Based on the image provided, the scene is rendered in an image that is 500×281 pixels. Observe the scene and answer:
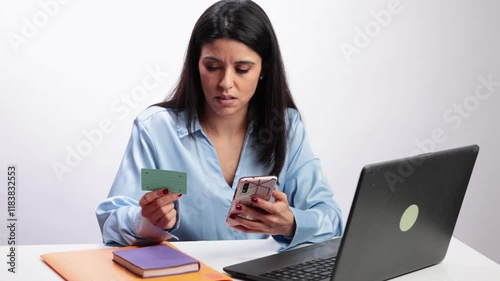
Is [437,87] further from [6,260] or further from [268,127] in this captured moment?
[6,260]

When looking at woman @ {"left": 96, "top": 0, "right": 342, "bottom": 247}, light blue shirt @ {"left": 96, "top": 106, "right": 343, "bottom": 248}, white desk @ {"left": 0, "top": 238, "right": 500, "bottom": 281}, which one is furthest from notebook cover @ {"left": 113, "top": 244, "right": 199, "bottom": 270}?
light blue shirt @ {"left": 96, "top": 106, "right": 343, "bottom": 248}

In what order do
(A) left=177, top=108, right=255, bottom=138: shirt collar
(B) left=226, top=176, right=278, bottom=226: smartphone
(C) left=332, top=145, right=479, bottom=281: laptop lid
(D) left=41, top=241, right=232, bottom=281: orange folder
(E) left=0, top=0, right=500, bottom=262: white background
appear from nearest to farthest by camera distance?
1. (C) left=332, top=145, right=479, bottom=281: laptop lid
2. (D) left=41, top=241, right=232, bottom=281: orange folder
3. (B) left=226, top=176, right=278, bottom=226: smartphone
4. (A) left=177, top=108, right=255, bottom=138: shirt collar
5. (E) left=0, top=0, right=500, bottom=262: white background

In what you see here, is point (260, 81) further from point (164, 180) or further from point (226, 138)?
point (164, 180)

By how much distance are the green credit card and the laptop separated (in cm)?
24

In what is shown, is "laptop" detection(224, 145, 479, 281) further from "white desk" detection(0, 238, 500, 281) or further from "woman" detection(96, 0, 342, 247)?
"woman" detection(96, 0, 342, 247)

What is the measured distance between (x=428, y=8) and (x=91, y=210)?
199 centimetres

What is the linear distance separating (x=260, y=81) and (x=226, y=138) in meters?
0.22

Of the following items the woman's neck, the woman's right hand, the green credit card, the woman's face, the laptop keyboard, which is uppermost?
the woman's face

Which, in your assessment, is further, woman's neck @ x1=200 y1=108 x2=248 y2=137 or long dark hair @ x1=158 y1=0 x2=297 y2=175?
woman's neck @ x1=200 y1=108 x2=248 y2=137

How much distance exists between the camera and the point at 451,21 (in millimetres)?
4016

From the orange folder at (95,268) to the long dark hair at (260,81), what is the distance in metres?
0.64

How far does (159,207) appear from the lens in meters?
2.01

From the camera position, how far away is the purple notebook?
1825mm

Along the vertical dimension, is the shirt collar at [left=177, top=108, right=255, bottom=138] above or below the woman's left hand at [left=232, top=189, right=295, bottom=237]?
above
